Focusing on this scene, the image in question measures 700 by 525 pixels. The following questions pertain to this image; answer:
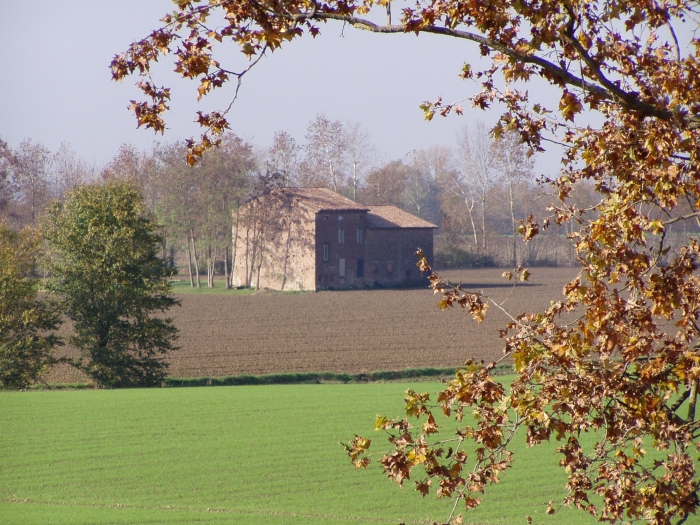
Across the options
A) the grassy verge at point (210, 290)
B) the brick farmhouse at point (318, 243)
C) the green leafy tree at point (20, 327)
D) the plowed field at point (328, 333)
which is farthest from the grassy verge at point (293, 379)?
the grassy verge at point (210, 290)

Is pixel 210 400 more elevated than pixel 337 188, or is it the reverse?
pixel 337 188

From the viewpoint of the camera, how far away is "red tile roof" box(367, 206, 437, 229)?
62.0m

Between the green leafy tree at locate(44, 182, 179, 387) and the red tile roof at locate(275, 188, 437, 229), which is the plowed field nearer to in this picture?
the green leafy tree at locate(44, 182, 179, 387)

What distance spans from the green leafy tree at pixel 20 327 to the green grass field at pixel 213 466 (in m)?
4.21

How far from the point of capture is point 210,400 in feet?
67.3

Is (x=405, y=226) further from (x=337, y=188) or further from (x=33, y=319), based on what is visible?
(x=33, y=319)

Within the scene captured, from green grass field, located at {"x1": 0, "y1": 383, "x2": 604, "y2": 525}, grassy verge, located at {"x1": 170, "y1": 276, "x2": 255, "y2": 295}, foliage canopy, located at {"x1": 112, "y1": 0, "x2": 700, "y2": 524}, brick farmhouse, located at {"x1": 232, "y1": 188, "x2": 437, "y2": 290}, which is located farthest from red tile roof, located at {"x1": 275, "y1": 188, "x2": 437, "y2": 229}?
foliage canopy, located at {"x1": 112, "y1": 0, "x2": 700, "y2": 524}

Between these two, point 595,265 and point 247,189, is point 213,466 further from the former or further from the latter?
point 247,189

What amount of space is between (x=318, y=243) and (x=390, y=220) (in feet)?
28.6

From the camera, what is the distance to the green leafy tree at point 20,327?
25188mm

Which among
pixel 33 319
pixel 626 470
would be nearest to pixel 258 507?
pixel 626 470

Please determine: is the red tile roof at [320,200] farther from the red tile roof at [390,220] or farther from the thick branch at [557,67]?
the thick branch at [557,67]

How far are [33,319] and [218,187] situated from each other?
38.9 meters

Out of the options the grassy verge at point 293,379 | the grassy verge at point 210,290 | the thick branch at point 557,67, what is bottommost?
the grassy verge at point 293,379
